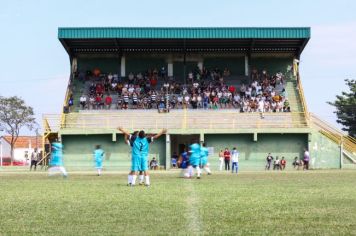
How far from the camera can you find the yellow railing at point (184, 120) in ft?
180

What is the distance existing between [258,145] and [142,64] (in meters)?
14.3

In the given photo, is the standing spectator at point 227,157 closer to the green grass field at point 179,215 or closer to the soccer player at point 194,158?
the soccer player at point 194,158

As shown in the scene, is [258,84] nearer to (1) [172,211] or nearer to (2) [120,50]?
(2) [120,50]

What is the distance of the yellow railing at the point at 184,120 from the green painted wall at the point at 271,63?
28.6 feet

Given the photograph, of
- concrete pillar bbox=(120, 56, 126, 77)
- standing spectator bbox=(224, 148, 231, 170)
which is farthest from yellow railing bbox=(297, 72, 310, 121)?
concrete pillar bbox=(120, 56, 126, 77)

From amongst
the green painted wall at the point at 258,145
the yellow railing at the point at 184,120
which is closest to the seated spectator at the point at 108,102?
the yellow railing at the point at 184,120

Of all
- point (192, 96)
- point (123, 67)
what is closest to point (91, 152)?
point (192, 96)

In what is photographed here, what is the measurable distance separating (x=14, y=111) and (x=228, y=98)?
56698 millimetres

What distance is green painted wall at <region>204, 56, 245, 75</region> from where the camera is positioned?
63.6m

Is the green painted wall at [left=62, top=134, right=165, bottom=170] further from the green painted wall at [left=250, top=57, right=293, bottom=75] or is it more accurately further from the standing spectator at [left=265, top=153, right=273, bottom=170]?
the green painted wall at [left=250, top=57, right=293, bottom=75]

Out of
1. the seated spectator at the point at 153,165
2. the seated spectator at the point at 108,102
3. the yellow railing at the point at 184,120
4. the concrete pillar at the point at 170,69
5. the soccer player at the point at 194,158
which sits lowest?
the seated spectator at the point at 153,165

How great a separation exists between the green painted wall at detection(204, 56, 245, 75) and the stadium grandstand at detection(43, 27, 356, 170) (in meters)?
0.09

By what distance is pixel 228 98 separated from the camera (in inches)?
2307

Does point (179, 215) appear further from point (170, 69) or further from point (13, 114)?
point (13, 114)
